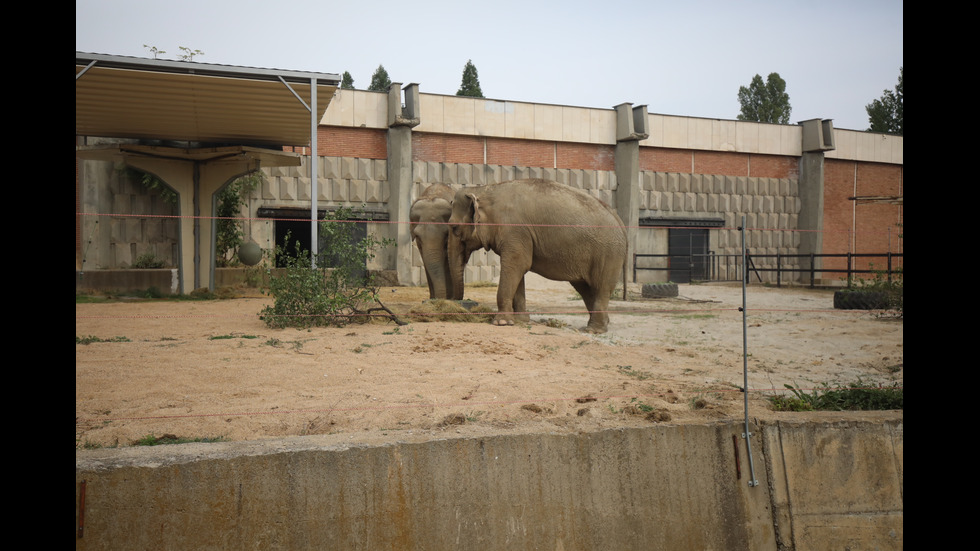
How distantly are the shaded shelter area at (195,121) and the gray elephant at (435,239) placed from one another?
171 cm

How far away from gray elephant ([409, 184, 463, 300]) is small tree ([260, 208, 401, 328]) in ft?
4.82

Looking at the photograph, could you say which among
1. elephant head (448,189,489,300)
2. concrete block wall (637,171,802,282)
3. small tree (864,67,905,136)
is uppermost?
small tree (864,67,905,136)

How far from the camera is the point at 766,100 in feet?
142

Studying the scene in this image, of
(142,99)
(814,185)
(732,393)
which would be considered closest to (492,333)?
(732,393)

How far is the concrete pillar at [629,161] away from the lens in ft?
71.9

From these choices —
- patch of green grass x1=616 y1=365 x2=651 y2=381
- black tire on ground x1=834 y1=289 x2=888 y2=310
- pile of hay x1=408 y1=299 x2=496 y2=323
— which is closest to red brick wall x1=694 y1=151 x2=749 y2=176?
black tire on ground x1=834 y1=289 x2=888 y2=310

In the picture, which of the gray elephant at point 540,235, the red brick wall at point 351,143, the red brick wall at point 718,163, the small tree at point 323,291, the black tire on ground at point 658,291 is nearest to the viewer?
the small tree at point 323,291

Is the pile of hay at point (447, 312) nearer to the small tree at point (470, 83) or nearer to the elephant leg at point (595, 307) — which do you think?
the elephant leg at point (595, 307)

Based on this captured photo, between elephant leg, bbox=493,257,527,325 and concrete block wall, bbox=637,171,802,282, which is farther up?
concrete block wall, bbox=637,171,802,282

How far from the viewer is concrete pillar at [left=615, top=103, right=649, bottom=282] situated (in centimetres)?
2192

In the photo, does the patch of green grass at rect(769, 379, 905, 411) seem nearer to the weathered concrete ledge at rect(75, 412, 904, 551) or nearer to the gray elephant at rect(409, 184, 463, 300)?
the weathered concrete ledge at rect(75, 412, 904, 551)

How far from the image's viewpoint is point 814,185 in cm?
2491

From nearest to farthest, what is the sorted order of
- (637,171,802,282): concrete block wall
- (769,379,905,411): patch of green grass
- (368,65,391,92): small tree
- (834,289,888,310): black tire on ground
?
(769,379,905,411): patch of green grass < (834,289,888,310): black tire on ground < (637,171,802,282): concrete block wall < (368,65,391,92): small tree

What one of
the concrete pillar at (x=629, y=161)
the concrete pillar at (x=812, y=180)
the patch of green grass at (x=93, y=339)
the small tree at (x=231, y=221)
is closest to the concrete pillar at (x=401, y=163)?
the small tree at (x=231, y=221)
